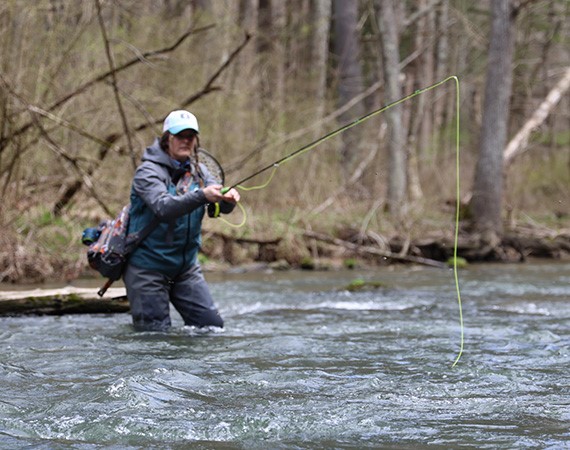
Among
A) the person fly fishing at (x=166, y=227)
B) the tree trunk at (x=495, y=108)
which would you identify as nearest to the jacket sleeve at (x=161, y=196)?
the person fly fishing at (x=166, y=227)

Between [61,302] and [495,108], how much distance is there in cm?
1046

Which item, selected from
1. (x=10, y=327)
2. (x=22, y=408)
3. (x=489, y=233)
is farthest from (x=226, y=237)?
(x=22, y=408)

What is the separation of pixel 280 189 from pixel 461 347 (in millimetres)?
10348

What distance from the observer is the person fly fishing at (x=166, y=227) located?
7.30 m

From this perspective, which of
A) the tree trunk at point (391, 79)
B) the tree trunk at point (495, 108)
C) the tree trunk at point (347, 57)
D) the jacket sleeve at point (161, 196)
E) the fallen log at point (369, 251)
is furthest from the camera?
the tree trunk at point (347, 57)

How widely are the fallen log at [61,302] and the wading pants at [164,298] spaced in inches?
49.8

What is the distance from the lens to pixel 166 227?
7.36 metres

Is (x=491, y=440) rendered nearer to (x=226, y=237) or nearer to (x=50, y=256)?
(x=50, y=256)

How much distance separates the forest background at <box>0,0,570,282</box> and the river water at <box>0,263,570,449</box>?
11.2 ft

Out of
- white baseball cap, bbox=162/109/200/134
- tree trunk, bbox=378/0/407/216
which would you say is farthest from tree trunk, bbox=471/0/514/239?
white baseball cap, bbox=162/109/200/134

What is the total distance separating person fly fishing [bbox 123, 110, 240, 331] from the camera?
730cm

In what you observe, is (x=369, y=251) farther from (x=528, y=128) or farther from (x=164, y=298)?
(x=164, y=298)

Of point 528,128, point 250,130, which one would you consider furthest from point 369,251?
point 528,128

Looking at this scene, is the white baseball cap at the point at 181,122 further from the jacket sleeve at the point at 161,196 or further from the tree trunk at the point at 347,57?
the tree trunk at the point at 347,57
